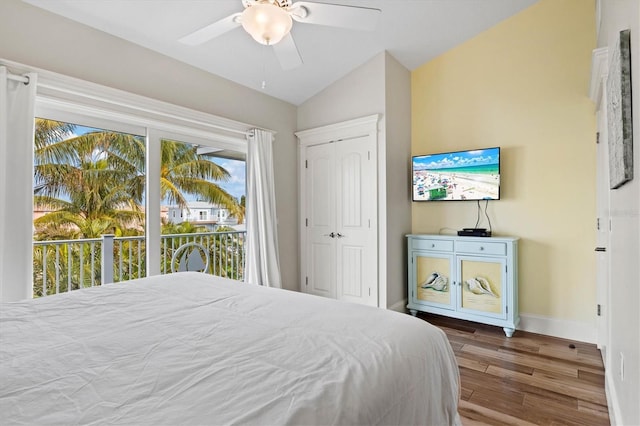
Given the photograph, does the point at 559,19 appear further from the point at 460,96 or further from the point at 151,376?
the point at 151,376

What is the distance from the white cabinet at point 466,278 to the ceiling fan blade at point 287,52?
7.43ft

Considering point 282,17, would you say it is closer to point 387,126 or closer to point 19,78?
point 19,78

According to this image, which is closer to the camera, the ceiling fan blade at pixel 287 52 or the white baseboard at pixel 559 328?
the ceiling fan blade at pixel 287 52

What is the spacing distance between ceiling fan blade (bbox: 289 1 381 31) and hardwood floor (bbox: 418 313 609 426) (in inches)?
92.5

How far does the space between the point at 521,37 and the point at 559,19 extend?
1.03ft

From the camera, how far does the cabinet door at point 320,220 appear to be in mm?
3904

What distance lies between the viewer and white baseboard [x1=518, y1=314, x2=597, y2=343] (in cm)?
292

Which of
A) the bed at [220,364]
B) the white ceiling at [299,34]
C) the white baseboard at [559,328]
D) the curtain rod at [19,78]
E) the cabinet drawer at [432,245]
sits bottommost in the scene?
the white baseboard at [559,328]

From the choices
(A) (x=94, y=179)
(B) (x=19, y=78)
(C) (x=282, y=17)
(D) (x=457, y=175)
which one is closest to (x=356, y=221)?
(D) (x=457, y=175)

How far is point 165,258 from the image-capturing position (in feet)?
10.7

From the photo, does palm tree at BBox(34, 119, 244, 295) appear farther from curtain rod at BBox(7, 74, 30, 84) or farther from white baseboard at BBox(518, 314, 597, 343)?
white baseboard at BBox(518, 314, 597, 343)

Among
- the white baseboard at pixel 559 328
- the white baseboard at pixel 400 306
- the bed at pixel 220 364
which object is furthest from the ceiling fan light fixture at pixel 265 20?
the white baseboard at pixel 559 328

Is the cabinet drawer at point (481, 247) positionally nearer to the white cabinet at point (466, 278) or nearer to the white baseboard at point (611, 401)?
the white cabinet at point (466, 278)

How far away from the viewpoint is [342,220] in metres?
3.81
